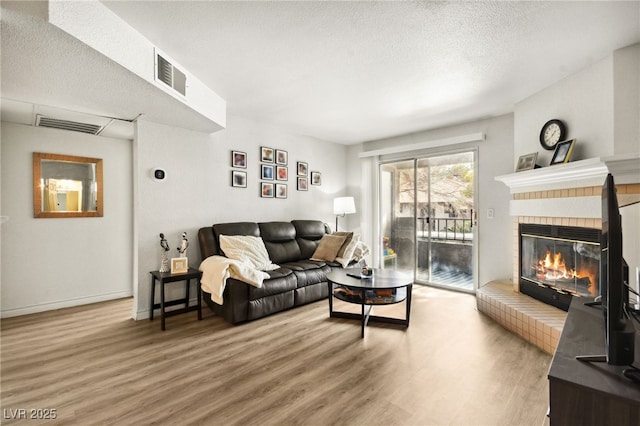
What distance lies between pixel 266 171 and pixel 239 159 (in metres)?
0.48

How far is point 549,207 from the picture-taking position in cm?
304

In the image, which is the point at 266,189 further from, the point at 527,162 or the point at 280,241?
the point at 527,162

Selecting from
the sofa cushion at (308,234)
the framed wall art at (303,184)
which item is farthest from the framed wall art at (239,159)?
the sofa cushion at (308,234)

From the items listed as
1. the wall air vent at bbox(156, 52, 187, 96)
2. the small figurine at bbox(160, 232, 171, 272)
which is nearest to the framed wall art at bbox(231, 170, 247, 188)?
the small figurine at bbox(160, 232, 171, 272)

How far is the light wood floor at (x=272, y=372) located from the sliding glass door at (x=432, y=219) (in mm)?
1478

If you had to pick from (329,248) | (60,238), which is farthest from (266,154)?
(60,238)

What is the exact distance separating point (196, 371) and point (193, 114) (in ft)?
7.80

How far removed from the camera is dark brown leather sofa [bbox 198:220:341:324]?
3.11 metres

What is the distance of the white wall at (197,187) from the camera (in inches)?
131

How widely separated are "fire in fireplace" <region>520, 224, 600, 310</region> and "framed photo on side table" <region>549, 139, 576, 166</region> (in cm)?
65

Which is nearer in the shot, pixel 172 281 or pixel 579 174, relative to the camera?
pixel 579 174

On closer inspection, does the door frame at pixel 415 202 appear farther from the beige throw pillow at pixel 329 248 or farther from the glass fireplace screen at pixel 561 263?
the beige throw pillow at pixel 329 248

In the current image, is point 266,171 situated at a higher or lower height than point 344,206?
higher

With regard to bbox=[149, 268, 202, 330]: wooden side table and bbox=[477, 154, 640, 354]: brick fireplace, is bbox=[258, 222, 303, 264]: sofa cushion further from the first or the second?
bbox=[477, 154, 640, 354]: brick fireplace
